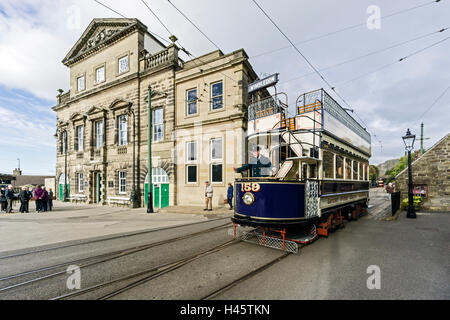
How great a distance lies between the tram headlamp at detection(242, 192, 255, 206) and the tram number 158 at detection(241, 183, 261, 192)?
0.12 meters

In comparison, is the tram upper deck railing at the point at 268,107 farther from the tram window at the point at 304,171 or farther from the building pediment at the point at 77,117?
the building pediment at the point at 77,117

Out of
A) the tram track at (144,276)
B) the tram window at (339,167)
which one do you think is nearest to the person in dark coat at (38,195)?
the tram track at (144,276)

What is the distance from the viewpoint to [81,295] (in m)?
3.21

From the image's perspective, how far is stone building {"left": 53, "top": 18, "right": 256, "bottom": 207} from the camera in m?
13.5

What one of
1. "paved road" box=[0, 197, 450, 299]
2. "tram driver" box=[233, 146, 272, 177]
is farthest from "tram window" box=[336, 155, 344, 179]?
"tram driver" box=[233, 146, 272, 177]

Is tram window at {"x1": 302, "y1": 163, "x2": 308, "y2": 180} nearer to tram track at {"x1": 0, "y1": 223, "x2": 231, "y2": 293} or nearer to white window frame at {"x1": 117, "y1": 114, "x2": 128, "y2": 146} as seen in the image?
tram track at {"x1": 0, "y1": 223, "x2": 231, "y2": 293}

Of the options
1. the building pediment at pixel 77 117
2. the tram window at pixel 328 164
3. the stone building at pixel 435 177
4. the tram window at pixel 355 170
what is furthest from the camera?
the building pediment at pixel 77 117

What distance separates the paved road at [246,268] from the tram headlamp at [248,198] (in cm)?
122

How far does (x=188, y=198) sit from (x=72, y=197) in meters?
14.9

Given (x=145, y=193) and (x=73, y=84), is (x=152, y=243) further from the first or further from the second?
(x=73, y=84)

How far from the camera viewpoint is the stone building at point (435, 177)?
1224cm

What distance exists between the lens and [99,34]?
19.6 m

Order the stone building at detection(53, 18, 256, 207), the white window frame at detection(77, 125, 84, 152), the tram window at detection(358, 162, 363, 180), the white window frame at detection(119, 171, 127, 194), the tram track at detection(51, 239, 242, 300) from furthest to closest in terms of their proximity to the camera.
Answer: the white window frame at detection(77, 125, 84, 152)
the white window frame at detection(119, 171, 127, 194)
the stone building at detection(53, 18, 256, 207)
the tram window at detection(358, 162, 363, 180)
the tram track at detection(51, 239, 242, 300)

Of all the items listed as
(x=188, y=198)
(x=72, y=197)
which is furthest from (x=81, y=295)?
(x=72, y=197)
